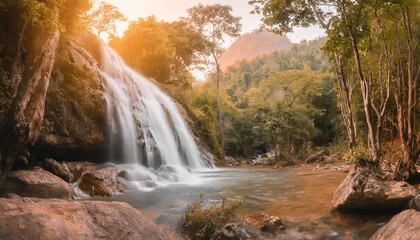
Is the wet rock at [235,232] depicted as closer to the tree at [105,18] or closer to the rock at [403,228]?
the rock at [403,228]

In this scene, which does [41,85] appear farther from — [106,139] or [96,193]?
[106,139]

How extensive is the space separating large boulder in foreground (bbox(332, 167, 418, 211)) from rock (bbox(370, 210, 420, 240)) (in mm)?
2128

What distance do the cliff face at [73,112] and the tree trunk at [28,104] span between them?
118 inches

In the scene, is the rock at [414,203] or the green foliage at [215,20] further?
the green foliage at [215,20]

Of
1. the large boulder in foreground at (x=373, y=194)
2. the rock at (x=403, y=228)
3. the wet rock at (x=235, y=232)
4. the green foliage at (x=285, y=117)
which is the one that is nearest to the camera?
the rock at (x=403, y=228)

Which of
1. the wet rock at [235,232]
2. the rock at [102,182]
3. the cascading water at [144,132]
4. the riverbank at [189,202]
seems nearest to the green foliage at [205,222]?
the wet rock at [235,232]

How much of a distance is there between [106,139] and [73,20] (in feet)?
17.1

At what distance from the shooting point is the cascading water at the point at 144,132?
575 inches

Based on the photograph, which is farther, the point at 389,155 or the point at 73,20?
the point at 389,155

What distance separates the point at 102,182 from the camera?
1052 centimetres

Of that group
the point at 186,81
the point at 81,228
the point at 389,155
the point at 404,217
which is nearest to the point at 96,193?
the point at 81,228

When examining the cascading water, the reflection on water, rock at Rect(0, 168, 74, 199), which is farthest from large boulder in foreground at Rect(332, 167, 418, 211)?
the cascading water

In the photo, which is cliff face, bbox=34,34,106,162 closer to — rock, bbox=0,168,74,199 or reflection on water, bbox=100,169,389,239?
rock, bbox=0,168,74,199

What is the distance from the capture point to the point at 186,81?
32.5 meters
